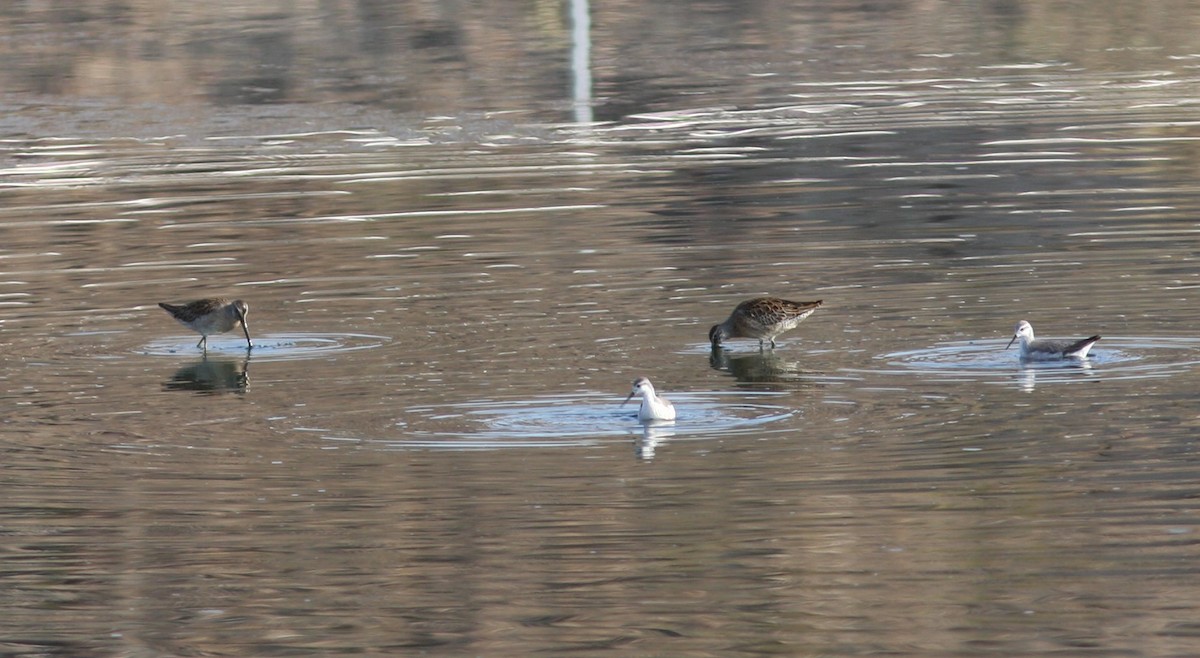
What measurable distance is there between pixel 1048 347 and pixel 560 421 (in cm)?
338

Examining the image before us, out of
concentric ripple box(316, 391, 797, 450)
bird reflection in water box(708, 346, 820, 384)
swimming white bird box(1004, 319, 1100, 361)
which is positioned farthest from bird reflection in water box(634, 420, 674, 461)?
swimming white bird box(1004, 319, 1100, 361)

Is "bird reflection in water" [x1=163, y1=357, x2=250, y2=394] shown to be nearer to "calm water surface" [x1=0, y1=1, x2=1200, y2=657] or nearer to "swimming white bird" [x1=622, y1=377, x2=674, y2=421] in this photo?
→ "calm water surface" [x1=0, y1=1, x2=1200, y2=657]

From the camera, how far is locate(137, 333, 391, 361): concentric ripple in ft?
58.0

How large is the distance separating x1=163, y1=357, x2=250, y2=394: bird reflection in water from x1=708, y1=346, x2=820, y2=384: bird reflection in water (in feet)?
10.8

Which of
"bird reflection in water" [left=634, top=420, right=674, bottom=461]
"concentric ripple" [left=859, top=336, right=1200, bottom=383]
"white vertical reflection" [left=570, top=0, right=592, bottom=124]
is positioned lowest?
"white vertical reflection" [left=570, top=0, right=592, bottom=124]

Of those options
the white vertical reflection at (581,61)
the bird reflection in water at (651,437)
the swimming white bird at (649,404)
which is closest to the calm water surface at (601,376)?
the bird reflection in water at (651,437)

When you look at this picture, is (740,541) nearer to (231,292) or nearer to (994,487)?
(994,487)

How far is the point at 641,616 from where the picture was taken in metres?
10.5

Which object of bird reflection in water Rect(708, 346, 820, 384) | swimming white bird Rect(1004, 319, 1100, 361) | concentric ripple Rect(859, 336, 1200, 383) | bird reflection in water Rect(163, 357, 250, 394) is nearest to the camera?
concentric ripple Rect(859, 336, 1200, 383)

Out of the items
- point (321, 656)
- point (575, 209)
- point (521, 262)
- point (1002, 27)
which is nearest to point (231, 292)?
point (521, 262)

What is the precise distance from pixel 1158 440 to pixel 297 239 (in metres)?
12.7

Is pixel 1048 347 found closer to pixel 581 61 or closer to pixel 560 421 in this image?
pixel 560 421

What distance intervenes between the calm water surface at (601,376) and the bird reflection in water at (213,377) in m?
0.10

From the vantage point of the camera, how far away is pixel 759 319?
17453 millimetres
